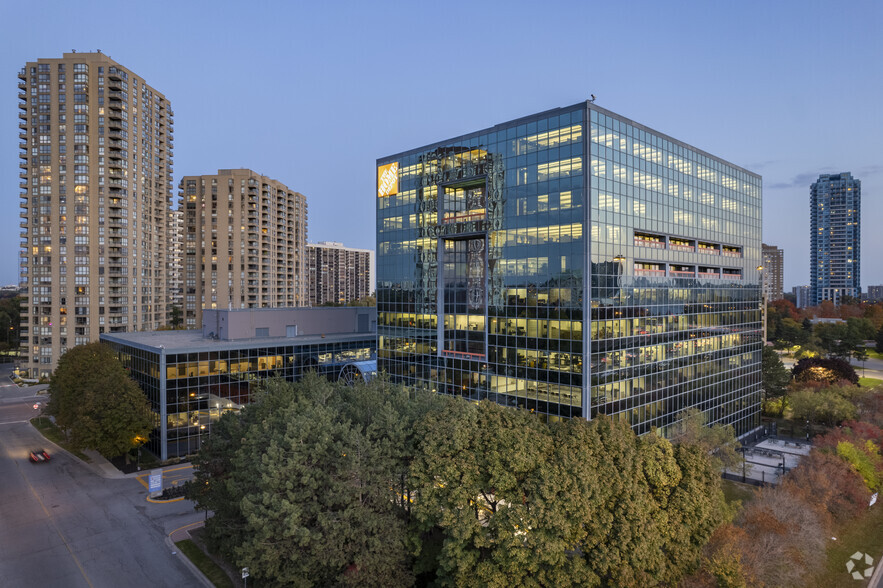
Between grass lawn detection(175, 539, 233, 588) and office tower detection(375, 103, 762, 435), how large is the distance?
30.5 meters

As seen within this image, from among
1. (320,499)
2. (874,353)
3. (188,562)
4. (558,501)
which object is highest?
(558,501)

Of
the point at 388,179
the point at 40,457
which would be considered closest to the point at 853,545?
the point at 388,179

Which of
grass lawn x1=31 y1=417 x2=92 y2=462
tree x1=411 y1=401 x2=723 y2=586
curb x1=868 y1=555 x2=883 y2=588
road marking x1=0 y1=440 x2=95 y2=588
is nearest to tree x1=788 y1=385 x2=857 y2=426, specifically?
curb x1=868 y1=555 x2=883 y2=588

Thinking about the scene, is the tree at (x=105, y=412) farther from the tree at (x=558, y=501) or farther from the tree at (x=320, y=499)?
the tree at (x=558, y=501)

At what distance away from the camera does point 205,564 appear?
34.7m

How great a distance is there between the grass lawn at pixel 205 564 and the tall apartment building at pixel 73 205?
3588 inches

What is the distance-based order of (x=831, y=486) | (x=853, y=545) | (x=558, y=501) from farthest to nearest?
(x=831, y=486), (x=853, y=545), (x=558, y=501)

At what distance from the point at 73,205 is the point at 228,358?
254ft

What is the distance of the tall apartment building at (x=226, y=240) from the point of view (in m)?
134

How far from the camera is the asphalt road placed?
33.2m

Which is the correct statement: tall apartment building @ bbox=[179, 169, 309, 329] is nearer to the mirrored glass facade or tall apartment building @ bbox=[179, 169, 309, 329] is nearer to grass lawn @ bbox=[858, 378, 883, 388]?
the mirrored glass facade

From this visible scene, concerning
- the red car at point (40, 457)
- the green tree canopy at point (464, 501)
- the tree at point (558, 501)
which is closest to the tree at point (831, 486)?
the green tree canopy at point (464, 501)

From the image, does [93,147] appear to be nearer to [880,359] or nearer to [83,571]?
[83,571]

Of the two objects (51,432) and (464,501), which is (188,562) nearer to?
(464,501)
